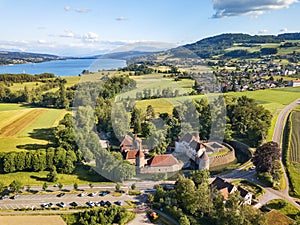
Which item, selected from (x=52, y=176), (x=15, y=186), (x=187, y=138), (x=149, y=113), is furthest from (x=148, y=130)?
(x=15, y=186)

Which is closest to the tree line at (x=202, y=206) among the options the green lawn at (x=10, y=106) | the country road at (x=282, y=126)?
the country road at (x=282, y=126)

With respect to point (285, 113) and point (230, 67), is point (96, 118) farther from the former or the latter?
point (230, 67)

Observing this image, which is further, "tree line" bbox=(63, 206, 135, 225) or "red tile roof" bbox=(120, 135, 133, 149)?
"red tile roof" bbox=(120, 135, 133, 149)

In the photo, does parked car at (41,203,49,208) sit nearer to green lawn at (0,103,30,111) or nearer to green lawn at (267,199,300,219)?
green lawn at (267,199,300,219)

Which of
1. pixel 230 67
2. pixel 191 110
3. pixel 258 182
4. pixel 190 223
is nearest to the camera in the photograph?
pixel 190 223

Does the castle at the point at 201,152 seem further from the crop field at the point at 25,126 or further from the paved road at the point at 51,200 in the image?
the crop field at the point at 25,126

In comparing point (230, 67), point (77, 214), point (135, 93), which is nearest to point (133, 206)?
point (77, 214)

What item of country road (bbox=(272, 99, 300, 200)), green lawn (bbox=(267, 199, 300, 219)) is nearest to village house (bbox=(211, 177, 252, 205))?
green lawn (bbox=(267, 199, 300, 219))
